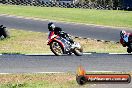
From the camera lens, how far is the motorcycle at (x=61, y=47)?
16734 mm

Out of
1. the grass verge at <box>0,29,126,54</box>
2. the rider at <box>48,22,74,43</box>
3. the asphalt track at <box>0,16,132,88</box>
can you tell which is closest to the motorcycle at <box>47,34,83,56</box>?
the rider at <box>48,22,74,43</box>

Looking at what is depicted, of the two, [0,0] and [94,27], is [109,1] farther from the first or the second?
[94,27]

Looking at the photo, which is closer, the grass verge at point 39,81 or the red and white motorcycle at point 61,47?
the grass verge at point 39,81

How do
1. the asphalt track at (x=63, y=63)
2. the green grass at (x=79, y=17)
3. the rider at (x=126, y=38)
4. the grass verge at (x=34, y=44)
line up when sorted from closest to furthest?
the asphalt track at (x=63, y=63) → the rider at (x=126, y=38) → the grass verge at (x=34, y=44) → the green grass at (x=79, y=17)

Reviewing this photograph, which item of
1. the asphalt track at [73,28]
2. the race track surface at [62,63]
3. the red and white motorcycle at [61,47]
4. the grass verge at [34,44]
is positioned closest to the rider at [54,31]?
the red and white motorcycle at [61,47]

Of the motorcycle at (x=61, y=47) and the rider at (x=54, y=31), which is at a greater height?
the rider at (x=54, y=31)

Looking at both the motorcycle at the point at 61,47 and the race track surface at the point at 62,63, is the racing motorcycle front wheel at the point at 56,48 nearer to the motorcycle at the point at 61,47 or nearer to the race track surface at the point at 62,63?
the motorcycle at the point at 61,47

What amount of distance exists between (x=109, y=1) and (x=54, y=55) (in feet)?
225

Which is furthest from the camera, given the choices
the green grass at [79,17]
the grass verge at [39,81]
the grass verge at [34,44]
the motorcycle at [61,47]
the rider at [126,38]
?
the green grass at [79,17]

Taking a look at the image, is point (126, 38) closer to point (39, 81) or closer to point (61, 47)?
point (61, 47)

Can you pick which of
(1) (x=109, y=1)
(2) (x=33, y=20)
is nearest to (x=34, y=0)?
(1) (x=109, y=1)

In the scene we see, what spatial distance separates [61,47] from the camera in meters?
16.8

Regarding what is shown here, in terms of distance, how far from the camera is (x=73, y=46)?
55.4ft

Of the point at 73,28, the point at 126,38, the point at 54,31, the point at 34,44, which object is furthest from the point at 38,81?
the point at 73,28
